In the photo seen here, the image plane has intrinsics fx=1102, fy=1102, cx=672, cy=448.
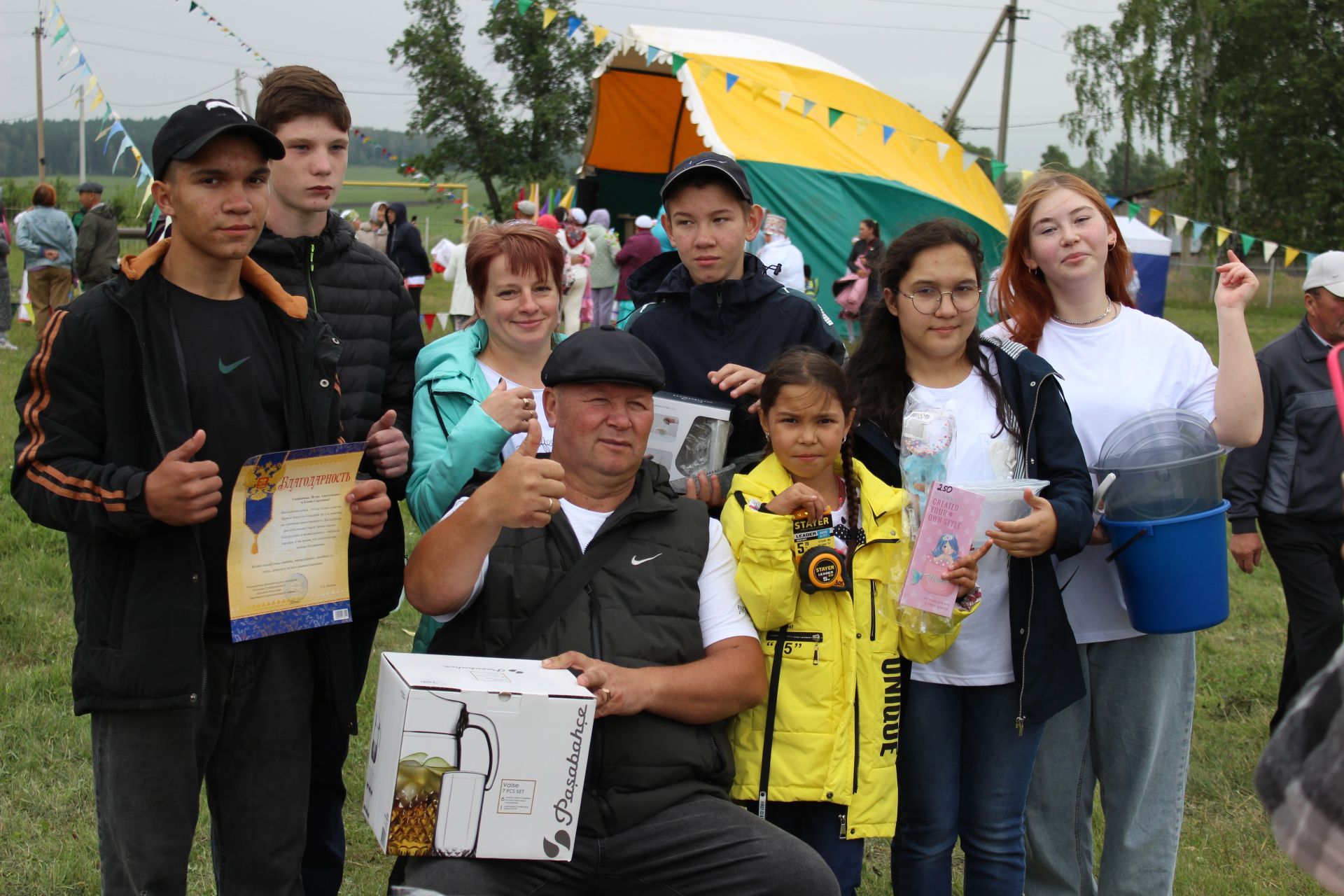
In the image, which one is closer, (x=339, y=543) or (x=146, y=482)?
(x=146, y=482)

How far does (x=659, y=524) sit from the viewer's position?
8.68 feet

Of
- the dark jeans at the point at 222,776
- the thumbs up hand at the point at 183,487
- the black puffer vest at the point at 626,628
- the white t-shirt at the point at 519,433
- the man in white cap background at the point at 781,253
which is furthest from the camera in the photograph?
the man in white cap background at the point at 781,253

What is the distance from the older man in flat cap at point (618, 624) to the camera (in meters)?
2.40

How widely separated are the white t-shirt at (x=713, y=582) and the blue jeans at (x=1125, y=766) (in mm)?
952

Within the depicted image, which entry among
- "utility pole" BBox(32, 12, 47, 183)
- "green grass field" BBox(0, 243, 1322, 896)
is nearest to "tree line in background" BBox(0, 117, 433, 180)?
"utility pole" BBox(32, 12, 47, 183)

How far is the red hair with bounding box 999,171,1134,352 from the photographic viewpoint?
2990 mm

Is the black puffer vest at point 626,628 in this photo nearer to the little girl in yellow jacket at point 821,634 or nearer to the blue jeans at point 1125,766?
the little girl in yellow jacket at point 821,634

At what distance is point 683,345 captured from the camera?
3002 millimetres

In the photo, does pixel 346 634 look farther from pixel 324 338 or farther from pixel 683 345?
pixel 683 345

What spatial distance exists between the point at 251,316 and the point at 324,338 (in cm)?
16

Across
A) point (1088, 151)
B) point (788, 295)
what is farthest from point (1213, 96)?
point (788, 295)

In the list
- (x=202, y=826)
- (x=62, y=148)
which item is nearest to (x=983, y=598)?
(x=202, y=826)

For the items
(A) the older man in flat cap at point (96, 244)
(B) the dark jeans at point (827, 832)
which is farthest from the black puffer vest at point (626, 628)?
(A) the older man in flat cap at point (96, 244)

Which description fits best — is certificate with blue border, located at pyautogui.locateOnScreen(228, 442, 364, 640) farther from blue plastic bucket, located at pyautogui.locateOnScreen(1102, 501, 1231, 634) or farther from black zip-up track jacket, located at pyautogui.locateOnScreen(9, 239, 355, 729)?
blue plastic bucket, located at pyautogui.locateOnScreen(1102, 501, 1231, 634)
